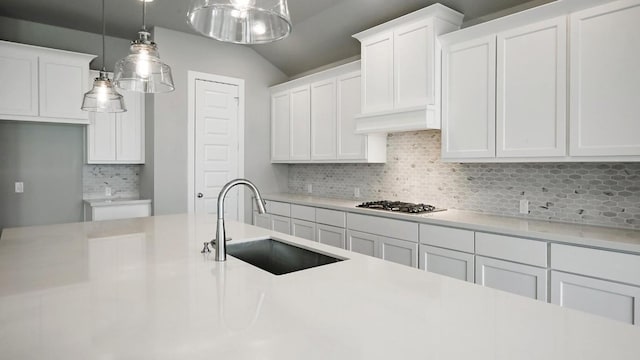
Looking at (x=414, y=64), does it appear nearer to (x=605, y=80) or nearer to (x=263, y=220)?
(x=605, y=80)

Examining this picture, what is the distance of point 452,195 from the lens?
3529 millimetres

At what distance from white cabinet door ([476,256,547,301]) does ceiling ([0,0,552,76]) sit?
202 cm

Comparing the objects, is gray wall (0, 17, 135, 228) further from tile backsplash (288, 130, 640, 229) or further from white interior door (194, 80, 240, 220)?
tile backsplash (288, 130, 640, 229)

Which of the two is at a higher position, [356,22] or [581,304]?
[356,22]

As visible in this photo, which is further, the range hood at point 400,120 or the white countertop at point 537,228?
the range hood at point 400,120

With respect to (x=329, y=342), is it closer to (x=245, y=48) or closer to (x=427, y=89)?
(x=427, y=89)

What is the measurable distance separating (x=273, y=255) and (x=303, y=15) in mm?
2947

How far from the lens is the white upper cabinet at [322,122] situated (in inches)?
163

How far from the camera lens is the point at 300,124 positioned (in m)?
4.93

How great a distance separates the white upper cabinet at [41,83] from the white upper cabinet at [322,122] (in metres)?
2.26

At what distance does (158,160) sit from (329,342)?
13.2 ft

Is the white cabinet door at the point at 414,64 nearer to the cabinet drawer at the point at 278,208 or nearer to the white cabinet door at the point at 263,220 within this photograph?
the cabinet drawer at the point at 278,208

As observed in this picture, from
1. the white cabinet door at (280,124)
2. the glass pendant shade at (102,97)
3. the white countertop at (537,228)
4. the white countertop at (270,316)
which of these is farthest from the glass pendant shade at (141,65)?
the white cabinet door at (280,124)

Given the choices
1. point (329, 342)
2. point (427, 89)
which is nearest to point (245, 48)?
point (427, 89)
